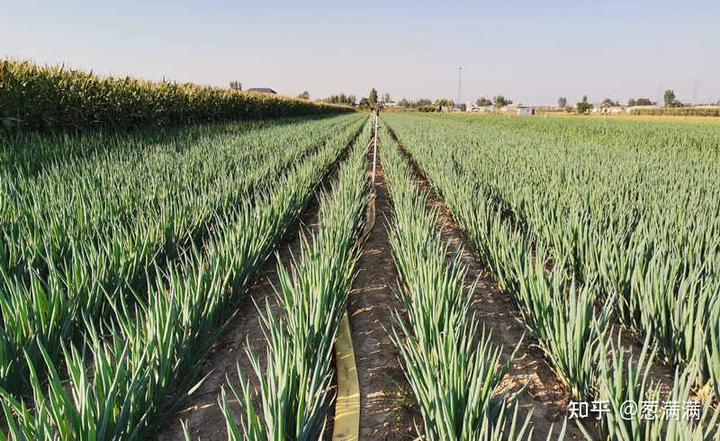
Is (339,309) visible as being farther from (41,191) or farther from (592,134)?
(592,134)

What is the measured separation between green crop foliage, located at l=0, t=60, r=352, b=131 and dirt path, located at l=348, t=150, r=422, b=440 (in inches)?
210

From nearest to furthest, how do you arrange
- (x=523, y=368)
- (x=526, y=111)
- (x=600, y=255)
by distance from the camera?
1. (x=523, y=368)
2. (x=600, y=255)
3. (x=526, y=111)

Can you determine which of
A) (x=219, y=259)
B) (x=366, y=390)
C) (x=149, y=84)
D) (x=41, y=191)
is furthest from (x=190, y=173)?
(x=149, y=84)

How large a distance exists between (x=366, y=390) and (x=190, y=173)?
2.96 m

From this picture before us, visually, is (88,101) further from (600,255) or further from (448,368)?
(448,368)

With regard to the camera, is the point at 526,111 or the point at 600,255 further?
the point at 526,111

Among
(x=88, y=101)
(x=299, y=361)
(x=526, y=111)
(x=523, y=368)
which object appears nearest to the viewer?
(x=299, y=361)

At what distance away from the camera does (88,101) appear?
720 centimetres

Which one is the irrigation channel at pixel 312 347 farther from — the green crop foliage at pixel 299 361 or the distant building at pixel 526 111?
the distant building at pixel 526 111

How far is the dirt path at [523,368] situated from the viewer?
5.24 feet

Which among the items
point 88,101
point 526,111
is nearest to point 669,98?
point 526,111

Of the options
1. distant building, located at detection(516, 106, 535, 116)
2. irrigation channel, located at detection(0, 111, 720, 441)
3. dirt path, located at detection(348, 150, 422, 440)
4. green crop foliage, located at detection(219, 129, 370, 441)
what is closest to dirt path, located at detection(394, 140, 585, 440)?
irrigation channel, located at detection(0, 111, 720, 441)

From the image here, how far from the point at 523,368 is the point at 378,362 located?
0.62 meters

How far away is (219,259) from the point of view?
201 cm
